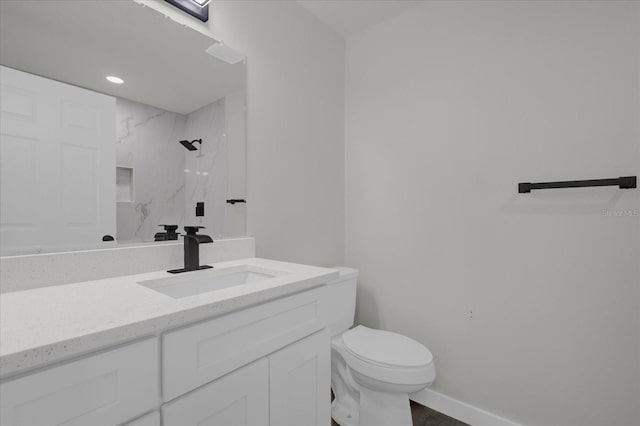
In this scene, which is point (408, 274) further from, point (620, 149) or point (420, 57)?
point (420, 57)

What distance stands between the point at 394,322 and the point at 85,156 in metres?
1.82

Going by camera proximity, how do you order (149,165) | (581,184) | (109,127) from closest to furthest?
1. (109,127)
2. (149,165)
3. (581,184)

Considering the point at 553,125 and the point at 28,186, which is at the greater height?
the point at 553,125

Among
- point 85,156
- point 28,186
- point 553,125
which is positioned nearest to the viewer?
point 28,186

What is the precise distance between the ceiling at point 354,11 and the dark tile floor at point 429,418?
240 cm

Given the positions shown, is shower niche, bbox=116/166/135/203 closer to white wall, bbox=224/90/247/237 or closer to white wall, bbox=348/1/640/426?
white wall, bbox=224/90/247/237

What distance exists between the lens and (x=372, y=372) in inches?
52.4

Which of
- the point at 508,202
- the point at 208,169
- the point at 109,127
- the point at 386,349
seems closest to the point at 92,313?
the point at 109,127

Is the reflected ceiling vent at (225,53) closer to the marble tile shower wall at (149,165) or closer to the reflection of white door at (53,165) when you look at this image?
the marble tile shower wall at (149,165)

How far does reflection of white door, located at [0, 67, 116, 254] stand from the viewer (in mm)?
894

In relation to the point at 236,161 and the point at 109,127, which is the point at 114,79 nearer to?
the point at 109,127

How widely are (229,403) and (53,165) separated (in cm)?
92

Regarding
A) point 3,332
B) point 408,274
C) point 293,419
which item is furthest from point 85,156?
point 408,274

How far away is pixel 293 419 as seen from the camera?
3.05 ft
